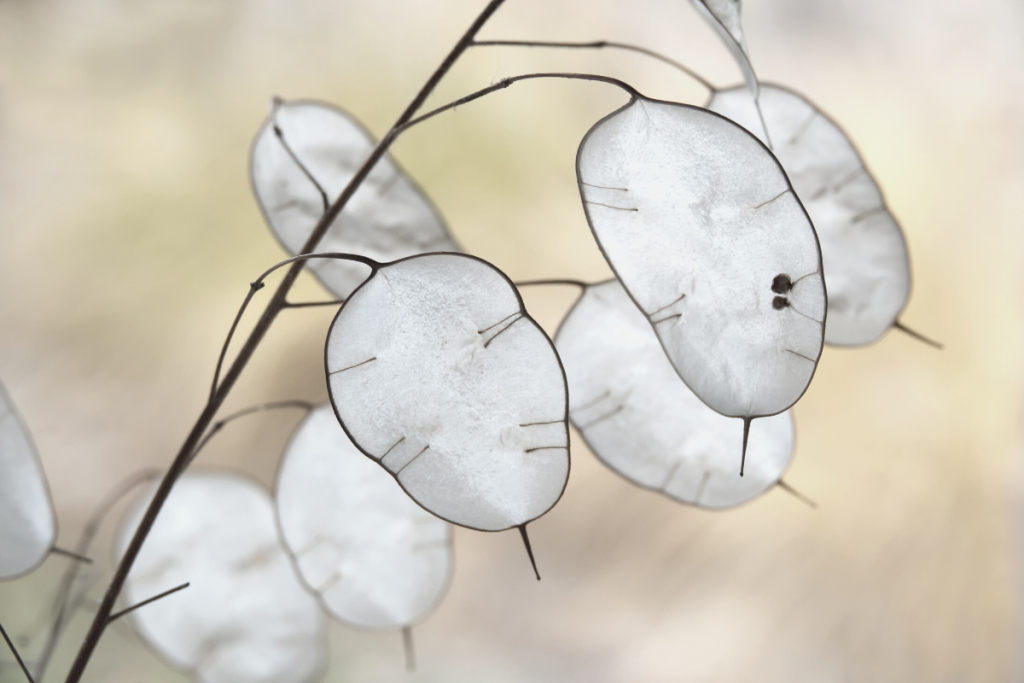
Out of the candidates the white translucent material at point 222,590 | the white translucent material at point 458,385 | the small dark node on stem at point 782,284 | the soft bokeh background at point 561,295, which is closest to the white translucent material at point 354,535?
the white translucent material at point 222,590

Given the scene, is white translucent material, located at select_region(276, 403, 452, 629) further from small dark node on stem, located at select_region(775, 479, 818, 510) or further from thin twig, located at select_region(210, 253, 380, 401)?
small dark node on stem, located at select_region(775, 479, 818, 510)

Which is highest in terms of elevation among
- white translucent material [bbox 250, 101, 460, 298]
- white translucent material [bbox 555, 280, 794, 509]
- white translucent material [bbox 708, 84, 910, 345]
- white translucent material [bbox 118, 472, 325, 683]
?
white translucent material [bbox 250, 101, 460, 298]

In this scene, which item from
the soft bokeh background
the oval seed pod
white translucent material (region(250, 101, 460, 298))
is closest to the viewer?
the oval seed pod

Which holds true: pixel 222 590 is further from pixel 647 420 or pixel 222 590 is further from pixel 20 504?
pixel 647 420

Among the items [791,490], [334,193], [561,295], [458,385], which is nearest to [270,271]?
[458,385]

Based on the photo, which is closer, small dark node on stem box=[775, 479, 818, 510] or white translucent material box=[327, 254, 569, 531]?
white translucent material box=[327, 254, 569, 531]

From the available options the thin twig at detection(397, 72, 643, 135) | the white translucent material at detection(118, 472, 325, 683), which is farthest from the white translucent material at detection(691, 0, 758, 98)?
the white translucent material at detection(118, 472, 325, 683)

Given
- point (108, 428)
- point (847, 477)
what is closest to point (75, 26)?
point (108, 428)
